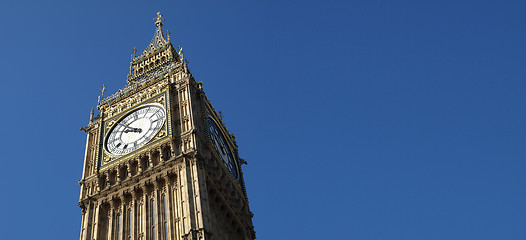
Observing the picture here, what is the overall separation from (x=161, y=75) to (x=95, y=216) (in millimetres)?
17398

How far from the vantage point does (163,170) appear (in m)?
46.8

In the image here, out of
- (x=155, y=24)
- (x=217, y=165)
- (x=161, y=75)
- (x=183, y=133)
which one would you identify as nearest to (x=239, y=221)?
(x=217, y=165)

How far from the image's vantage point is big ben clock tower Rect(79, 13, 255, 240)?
44.0 metres

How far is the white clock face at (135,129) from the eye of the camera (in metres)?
50.7

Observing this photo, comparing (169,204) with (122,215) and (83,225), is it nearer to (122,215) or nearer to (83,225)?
(122,215)

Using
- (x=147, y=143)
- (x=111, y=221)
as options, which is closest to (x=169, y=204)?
(x=111, y=221)

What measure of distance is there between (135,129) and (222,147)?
6.91 m

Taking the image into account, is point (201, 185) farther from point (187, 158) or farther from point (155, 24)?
point (155, 24)

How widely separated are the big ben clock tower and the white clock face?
8 centimetres

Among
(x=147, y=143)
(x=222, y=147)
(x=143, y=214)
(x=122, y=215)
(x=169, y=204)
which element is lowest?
(x=169, y=204)

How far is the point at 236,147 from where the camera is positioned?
58.7 metres

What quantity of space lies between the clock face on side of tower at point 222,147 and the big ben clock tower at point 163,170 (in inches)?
5.1

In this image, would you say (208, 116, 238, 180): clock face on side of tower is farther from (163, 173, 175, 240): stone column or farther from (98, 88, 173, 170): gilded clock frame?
(163, 173, 175, 240): stone column

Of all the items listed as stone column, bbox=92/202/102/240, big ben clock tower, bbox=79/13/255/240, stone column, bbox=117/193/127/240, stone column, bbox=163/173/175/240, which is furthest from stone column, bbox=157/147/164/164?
stone column, bbox=92/202/102/240
